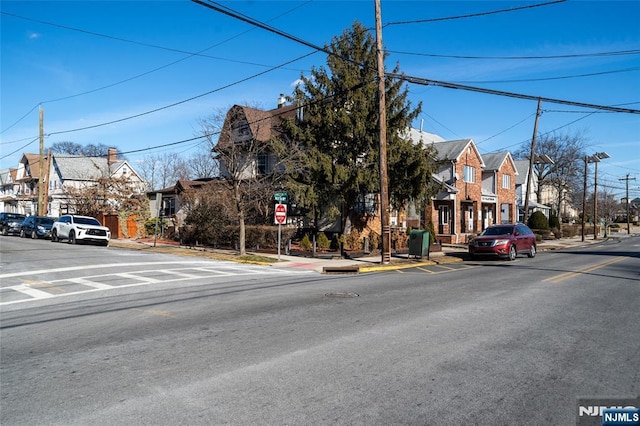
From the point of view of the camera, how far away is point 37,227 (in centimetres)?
3319

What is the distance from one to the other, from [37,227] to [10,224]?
7039 millimetres

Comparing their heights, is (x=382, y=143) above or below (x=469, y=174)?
below

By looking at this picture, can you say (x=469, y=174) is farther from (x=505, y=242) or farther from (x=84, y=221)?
(x=84, y=221)

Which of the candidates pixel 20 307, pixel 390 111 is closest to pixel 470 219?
pixel 390 111

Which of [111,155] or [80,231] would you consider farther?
[111,155]

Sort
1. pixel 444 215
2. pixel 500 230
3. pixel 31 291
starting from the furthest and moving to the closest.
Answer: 1. pixel 444 215
2. pixel 500 230
3. pixel 31 291

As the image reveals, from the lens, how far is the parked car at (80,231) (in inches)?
1102

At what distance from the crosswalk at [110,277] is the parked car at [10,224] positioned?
26.2 m

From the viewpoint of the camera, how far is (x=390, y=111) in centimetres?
2395

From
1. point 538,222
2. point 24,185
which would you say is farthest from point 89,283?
point 24,185

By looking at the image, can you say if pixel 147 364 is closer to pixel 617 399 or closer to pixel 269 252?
pixel 617 399

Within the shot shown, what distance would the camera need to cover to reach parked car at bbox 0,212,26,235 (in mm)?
37938

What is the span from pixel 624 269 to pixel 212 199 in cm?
2049

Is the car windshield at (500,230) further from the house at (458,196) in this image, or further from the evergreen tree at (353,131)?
the house at (458,196)
